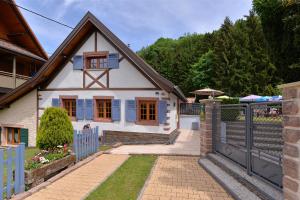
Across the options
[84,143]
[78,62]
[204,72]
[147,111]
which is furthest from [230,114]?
[204,72]

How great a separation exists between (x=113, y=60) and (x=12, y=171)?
30.4ft

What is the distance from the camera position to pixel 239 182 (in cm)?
590

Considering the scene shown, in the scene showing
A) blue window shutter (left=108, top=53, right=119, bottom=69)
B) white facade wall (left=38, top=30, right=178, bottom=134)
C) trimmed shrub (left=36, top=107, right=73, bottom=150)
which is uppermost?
blue window shutter (left=108, top=53, right=119, bottom=69)

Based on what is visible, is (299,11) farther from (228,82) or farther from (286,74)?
(228,82)

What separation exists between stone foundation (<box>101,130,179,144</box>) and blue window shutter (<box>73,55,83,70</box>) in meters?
4.13

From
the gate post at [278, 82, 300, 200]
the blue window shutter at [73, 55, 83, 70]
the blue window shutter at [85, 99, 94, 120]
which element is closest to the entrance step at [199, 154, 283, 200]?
the gate post at [278, 82, 300, 200]

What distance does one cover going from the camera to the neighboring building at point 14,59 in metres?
15.9

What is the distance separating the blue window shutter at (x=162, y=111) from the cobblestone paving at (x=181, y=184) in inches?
185

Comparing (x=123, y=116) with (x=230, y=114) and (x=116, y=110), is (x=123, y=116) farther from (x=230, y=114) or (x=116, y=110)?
(x=230, y=114)

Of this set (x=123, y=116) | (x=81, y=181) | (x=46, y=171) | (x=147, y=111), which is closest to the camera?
(x=81, y=181)

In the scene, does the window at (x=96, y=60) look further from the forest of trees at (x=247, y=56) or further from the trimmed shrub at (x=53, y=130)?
the forest of trees at (x=247, y=56)

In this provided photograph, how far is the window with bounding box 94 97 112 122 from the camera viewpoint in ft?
47.4

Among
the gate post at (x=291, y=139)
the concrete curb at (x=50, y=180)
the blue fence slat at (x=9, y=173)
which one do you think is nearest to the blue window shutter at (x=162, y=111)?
the concrete curb at (x=50, y=180)

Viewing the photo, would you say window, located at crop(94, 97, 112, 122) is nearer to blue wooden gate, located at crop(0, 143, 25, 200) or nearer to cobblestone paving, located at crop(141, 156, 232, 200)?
cobblestone paving, located at crop(141, 156, 232, 200)
